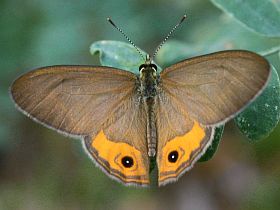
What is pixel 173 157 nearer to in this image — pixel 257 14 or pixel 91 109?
pixel 91 109

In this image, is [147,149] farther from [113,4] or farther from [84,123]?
[113,4]

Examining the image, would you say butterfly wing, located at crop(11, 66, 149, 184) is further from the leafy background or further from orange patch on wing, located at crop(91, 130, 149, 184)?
the leafy background

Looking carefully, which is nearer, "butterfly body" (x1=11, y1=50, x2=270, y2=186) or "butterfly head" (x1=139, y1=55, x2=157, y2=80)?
"butterfly body" (x1=11, y1=50, x2=270, y2=186)

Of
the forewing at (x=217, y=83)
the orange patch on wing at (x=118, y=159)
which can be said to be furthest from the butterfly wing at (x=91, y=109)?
the forewing at (x=217, y=83)

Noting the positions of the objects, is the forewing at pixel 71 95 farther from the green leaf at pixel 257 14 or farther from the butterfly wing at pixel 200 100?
the green leaf at pixel 257 14

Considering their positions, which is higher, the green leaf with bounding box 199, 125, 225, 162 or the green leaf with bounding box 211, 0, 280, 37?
the green leaf with bounding box 211, 0, 280, 37

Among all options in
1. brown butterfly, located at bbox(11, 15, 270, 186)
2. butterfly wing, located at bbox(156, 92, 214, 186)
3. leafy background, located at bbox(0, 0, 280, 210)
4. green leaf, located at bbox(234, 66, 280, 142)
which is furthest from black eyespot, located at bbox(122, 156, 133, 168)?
leafy background, located at bbox(0, 0, 280, 210)
